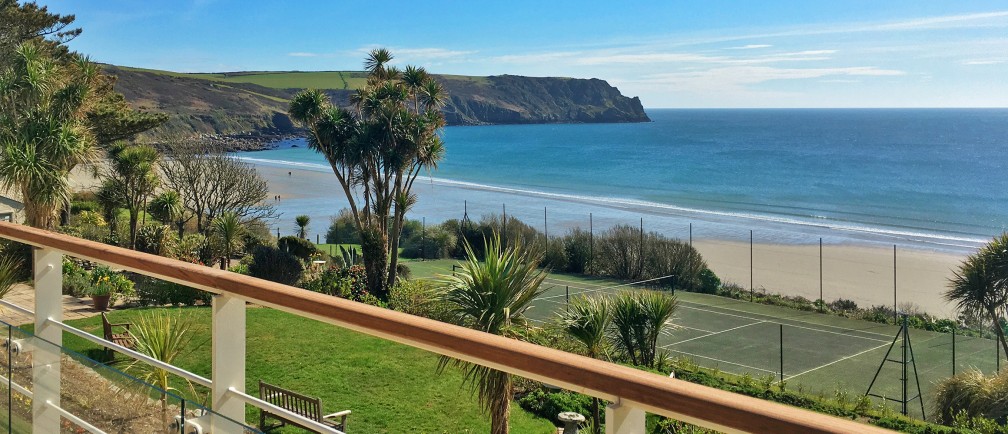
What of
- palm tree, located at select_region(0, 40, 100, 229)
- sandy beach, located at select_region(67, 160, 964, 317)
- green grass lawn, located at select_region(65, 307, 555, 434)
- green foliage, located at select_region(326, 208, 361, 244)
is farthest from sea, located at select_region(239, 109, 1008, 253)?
green grass lawn, located at select_region(65, 307, 555, 434)

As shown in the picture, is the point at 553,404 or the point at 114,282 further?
the point at 114,282

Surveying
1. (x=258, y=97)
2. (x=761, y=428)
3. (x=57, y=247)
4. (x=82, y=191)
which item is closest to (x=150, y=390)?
(x=57, y=247)

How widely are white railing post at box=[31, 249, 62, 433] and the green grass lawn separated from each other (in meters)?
7.43

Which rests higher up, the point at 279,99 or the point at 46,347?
the point at 279,99

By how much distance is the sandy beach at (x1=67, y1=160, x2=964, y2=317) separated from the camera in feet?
96.0

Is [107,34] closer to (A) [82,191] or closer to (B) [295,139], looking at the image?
(B) [295,139]

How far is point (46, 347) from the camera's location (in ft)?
7.39

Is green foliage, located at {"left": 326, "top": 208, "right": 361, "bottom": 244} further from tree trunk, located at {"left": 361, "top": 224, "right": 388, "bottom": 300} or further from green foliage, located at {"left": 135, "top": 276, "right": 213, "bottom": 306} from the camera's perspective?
green foliage, located at {"left": 135, "top": 276, "right": 213, "bottom": 306}

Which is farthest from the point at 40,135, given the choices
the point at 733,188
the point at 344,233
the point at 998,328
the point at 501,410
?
the point at 733,188

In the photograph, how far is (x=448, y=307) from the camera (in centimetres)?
880

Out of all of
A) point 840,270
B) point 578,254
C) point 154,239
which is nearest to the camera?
point 154,239

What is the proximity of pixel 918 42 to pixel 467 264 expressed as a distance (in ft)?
419

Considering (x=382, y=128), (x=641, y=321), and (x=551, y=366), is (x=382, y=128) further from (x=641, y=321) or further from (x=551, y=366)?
(x=551, y=366)

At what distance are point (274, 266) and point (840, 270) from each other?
22.0 m
